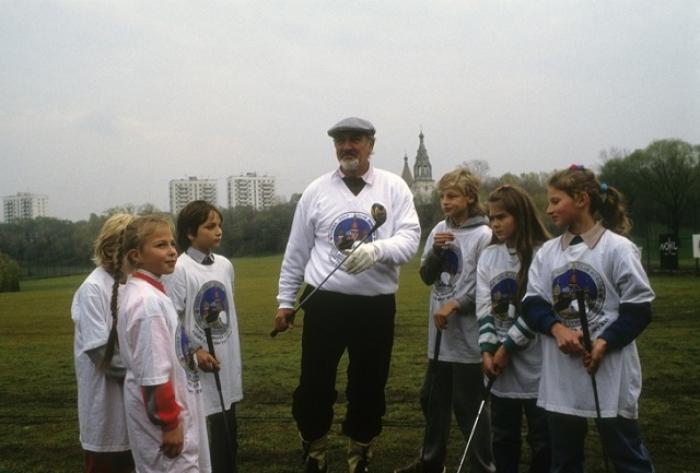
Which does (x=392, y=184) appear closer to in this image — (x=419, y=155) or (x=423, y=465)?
(x=423, y=465)

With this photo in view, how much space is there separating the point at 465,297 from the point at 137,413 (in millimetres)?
2298

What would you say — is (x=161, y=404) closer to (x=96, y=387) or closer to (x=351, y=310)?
(x=96, y=387)

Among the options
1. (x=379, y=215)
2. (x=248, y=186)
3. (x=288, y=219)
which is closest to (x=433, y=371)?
(x=379, y=215)

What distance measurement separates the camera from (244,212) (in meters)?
59.1

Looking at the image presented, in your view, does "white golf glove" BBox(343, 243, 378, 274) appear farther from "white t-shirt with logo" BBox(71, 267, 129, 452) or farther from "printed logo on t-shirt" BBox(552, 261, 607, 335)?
"white t-shirt with logo" BBox(71, 267, 129, 452)

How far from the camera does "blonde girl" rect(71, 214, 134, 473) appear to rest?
3.61 metres

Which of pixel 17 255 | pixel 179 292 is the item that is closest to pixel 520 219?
pixel 179 292

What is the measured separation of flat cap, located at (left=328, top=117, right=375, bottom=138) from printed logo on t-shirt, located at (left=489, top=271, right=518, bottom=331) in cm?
138

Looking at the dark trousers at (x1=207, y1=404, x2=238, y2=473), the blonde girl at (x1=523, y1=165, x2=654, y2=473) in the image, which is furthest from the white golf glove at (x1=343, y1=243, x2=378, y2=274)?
the dark trousers at (x1=207, y1=404, x2=238, y2=473)

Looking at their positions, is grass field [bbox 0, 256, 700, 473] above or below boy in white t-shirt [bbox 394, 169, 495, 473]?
below

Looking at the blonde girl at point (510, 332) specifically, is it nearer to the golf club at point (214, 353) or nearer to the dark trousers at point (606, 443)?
the dark trousers at point (606, 443)

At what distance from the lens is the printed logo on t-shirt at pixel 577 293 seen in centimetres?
362

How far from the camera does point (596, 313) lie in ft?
11.9

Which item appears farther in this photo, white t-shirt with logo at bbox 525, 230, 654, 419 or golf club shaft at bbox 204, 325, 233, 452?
golf club shaft at bbox 204, 325, 233, 452
